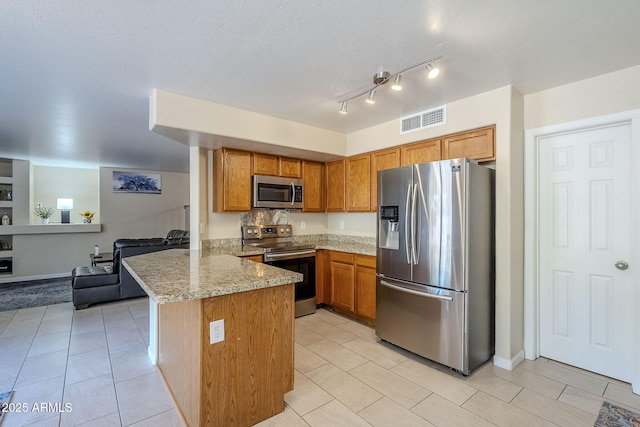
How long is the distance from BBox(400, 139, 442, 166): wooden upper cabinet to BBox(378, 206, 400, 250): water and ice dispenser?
0.76 meters

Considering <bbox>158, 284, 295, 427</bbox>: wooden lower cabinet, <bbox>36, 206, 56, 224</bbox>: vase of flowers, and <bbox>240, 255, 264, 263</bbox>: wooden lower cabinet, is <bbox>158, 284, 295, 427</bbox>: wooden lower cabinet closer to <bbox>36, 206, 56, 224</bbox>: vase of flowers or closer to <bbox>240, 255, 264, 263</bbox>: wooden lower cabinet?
<bbox>240, 255, 264, 263</bbox>: wooden lower cabinet

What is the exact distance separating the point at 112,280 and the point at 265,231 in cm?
250

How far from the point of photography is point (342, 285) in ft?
12.9

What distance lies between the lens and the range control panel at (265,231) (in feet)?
13.5

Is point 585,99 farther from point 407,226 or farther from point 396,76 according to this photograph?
point 407,226

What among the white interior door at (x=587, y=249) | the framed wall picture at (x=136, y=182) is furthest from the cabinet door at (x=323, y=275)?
the framed wall picture at (x=136, y=182)

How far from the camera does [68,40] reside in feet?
6.43

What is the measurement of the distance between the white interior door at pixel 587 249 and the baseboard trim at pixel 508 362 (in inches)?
12.5

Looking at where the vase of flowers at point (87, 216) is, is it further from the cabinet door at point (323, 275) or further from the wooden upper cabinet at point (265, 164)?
the cabinet door at point (323, 275)

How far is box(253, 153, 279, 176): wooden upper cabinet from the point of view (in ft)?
12.7

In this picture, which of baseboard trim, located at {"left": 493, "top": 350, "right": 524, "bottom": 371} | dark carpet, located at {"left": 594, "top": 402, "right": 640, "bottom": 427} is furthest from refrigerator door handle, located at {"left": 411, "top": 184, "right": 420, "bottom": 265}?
dark carpet, located at {"left": 594, "top": 402, "right": 640, "bottom": 427}

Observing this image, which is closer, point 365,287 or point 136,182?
point 365,287

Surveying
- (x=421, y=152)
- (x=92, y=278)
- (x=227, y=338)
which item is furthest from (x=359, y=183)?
(x=92, y=278)

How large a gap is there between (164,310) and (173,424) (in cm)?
82
